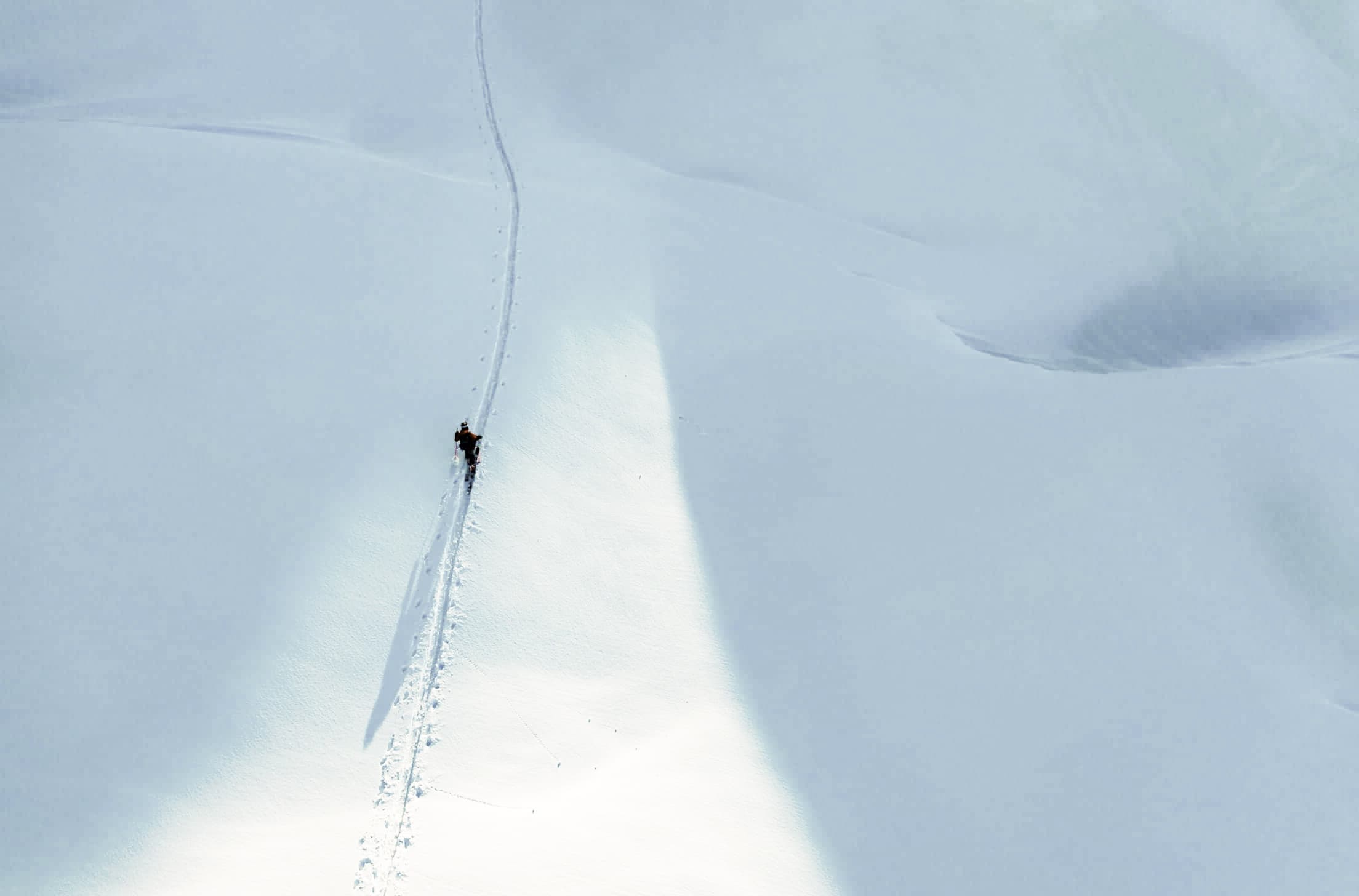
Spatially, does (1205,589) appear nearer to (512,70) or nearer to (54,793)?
(54,793)

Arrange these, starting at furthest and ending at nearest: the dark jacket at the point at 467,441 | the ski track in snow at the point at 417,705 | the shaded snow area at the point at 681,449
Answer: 1. the dark jacket at the point at 467,441
2. the shaded snow area at the point at 681,449
3. the ski track in snow at the point at 417,705

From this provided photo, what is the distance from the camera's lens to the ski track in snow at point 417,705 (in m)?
11.4

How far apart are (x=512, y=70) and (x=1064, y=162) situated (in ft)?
44.2

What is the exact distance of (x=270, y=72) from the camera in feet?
80.4

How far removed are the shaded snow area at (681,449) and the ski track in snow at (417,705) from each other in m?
0.08

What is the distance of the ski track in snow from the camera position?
37.5ft

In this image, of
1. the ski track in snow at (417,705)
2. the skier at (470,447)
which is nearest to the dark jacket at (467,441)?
the skier at (470,447)

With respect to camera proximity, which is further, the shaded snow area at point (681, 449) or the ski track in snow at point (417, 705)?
the shaded snow area at point (681, 449)

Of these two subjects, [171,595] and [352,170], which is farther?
[352,170]

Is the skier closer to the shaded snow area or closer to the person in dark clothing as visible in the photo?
the person in dark clothing

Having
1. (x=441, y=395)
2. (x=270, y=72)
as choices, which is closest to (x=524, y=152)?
(x=270, y=72)

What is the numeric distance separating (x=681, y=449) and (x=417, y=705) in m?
6.23

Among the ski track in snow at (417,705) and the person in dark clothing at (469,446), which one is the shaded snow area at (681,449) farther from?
the person in dark clothing at (469,446)

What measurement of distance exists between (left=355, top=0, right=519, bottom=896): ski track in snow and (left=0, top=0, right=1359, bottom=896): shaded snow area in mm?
77
